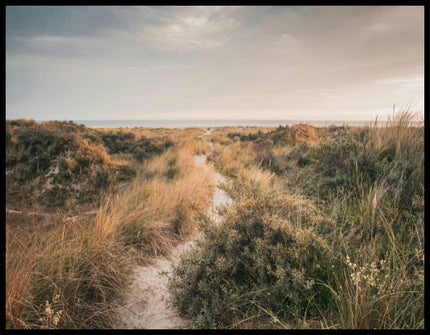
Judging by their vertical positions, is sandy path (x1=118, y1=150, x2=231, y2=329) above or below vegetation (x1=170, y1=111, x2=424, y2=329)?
below

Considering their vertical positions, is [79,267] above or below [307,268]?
below

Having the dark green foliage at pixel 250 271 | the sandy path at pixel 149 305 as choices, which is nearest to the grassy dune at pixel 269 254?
the dark green foliage at pixel 250 271

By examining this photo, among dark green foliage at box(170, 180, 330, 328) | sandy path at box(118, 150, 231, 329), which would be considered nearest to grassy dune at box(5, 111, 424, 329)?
dark green foliage at box(170, 180, 330, 328)

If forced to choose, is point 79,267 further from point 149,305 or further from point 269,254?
point 269,254

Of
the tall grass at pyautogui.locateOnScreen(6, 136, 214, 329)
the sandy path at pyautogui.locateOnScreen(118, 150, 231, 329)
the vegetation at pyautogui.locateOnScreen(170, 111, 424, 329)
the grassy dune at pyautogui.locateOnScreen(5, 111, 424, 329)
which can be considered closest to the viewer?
the vegetation at pyautogui.locateOnScreen(170, 111, 424, 329)

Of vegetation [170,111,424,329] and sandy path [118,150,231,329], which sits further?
sandy path [118,150,231,329]

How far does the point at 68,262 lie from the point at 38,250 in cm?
45

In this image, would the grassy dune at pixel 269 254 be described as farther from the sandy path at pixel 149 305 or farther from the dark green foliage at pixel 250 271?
the sandy path at pixel 149 305

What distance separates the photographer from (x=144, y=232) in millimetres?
3945

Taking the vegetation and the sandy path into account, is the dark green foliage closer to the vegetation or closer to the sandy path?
the vegetation

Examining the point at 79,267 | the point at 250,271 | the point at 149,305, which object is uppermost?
the point at 250,271

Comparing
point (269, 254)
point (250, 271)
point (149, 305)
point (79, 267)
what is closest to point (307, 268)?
point (269, 254)

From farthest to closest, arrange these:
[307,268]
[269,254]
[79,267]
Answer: [79,267] < [269,254] < [307,268]
